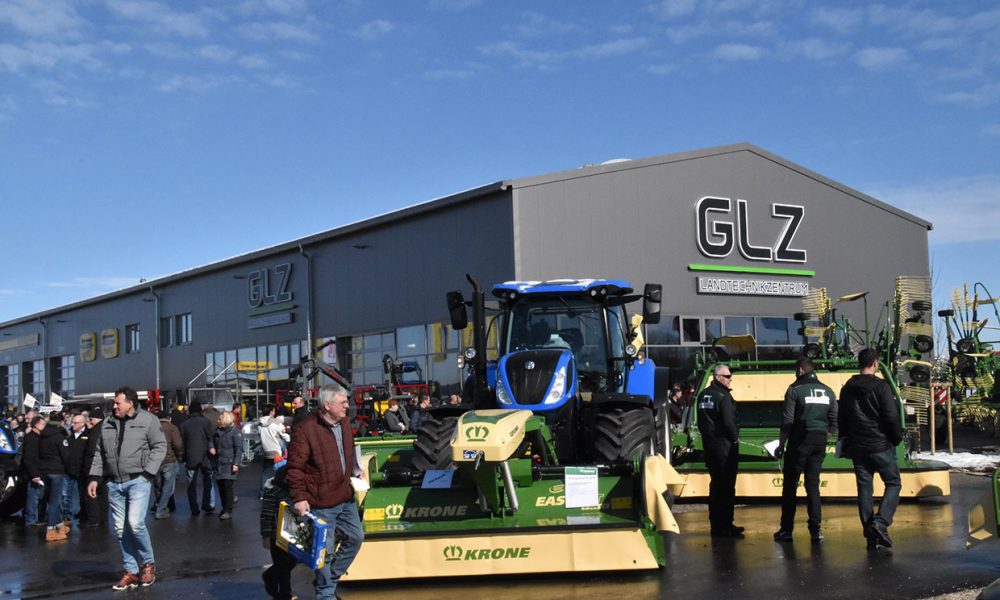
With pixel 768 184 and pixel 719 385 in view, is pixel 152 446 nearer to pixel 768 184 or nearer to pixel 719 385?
pixel 719 385

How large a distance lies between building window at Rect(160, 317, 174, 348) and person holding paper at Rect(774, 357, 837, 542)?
120ft

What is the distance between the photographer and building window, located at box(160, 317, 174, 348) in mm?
42906

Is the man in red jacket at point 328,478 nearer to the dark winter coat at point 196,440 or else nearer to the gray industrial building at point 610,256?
the dark winter coat at point 196,440

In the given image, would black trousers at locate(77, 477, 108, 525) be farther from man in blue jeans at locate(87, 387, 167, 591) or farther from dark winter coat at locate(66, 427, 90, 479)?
man in blue jeans at locate(87, 387, 167, 591)

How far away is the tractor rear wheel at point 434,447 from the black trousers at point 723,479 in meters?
2.67

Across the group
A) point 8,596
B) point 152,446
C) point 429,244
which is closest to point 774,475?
point 152,446

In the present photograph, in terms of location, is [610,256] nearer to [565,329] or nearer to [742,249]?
[742,249]

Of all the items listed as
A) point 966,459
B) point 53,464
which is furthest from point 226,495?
point 966,459

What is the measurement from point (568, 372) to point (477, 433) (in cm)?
224

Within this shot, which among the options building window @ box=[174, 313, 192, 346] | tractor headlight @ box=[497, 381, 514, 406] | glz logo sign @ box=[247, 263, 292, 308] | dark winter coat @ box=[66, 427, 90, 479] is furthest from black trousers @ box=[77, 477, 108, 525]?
building window @ box=[174, 313, 192, 346]

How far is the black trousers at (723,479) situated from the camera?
1034 centimetres

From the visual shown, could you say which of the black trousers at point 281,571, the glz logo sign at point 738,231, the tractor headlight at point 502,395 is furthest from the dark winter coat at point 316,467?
the glz logo sign at point 738,231

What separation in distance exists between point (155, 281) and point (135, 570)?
36.0 metres

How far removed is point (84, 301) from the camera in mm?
49906
